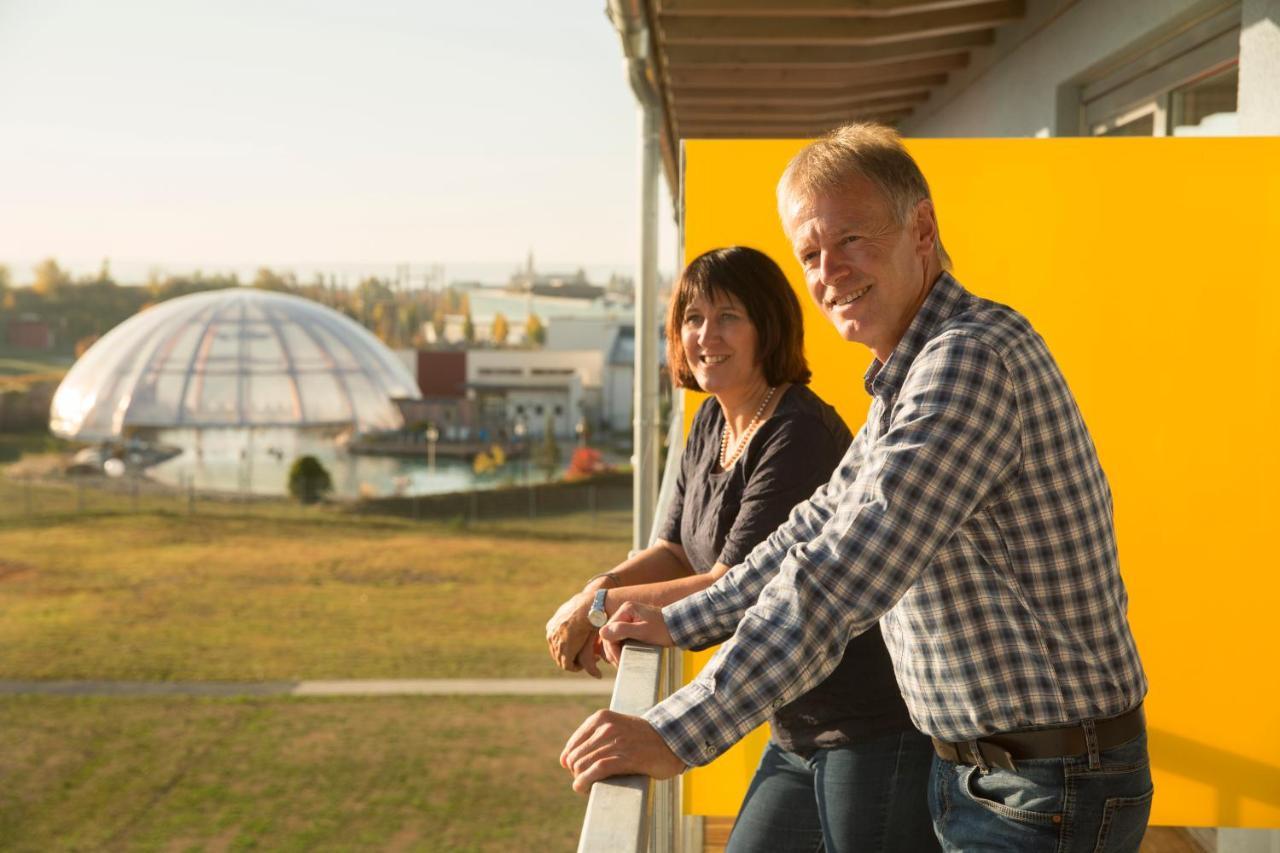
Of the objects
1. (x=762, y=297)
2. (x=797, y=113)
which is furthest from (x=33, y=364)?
(x=762, y=297)

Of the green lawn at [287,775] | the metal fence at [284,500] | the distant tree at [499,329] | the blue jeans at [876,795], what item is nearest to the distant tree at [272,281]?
the distant tree at [499,329]

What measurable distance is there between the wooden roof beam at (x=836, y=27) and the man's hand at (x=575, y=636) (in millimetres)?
3377

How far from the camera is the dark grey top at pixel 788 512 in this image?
5.42ft

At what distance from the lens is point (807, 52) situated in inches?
218

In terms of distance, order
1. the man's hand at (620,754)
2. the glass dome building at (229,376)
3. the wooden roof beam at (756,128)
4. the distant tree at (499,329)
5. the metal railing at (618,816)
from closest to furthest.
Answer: the metal railing at (618,816) → the man's hand at (620,754) → the wooden roof beam at (756,128) → the glass dome building at (229,376) → the distant tree at (499,329)

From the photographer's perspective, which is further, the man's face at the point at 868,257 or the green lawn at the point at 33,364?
the green lawn at the point at 33,364

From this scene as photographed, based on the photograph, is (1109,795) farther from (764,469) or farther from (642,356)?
(642,356)

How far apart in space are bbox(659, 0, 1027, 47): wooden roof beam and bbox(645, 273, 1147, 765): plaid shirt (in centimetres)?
372

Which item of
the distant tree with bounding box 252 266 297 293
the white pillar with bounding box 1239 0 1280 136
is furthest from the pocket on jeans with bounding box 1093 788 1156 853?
the distant tree with bounding box 252 266 297 293

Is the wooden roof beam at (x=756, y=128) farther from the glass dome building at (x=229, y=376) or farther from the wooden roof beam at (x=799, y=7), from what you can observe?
the glass dome building at (x=229, y=376)

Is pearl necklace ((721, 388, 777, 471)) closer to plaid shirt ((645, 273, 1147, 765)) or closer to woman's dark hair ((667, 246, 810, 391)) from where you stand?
woman's dark hair ((667, 246, 810, 391))

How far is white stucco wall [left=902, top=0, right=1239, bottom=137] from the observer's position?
3775mm

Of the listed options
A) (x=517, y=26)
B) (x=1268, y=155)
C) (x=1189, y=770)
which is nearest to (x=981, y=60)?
(x=1268, y=155)

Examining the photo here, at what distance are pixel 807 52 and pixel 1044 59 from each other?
1.13 metres
